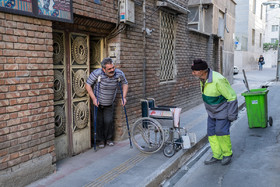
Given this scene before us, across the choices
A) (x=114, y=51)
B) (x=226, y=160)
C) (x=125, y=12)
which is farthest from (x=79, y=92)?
(x=226, y=160)

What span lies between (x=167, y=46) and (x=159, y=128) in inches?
156

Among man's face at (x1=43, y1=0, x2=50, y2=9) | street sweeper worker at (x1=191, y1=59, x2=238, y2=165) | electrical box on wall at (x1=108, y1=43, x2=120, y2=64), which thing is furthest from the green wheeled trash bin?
man's face at (x1=43, y1=0, x2=50, y2=9)

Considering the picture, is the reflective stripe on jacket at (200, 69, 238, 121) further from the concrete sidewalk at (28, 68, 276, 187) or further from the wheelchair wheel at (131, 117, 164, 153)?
the concrete sidewalk at (28, 68, 276, 187)

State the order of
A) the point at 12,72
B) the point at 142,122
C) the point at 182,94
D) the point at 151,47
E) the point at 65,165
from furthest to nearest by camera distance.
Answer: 1. the point at 182,94
2. the point at 151,47
3. the point at 142,122
4. the point at 65,165
5. the point at 12,72

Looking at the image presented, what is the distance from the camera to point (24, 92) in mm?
3777

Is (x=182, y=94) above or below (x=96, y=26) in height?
below

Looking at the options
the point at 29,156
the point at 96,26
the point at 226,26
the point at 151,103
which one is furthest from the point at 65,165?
the point at 226,26

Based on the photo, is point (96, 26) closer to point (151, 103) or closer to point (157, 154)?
point (151, 103)

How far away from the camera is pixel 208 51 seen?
1184 cm

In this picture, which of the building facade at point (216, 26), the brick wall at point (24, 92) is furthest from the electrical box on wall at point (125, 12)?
the building facade at point (216, 26)

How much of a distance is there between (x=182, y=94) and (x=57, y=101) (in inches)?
211

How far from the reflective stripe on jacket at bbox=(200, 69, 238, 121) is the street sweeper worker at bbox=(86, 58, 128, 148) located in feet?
5.36

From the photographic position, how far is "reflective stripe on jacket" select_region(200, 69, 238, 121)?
4.62 meters

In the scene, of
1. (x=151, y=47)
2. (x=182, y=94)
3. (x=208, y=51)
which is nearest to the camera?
(x=151, y=47)
